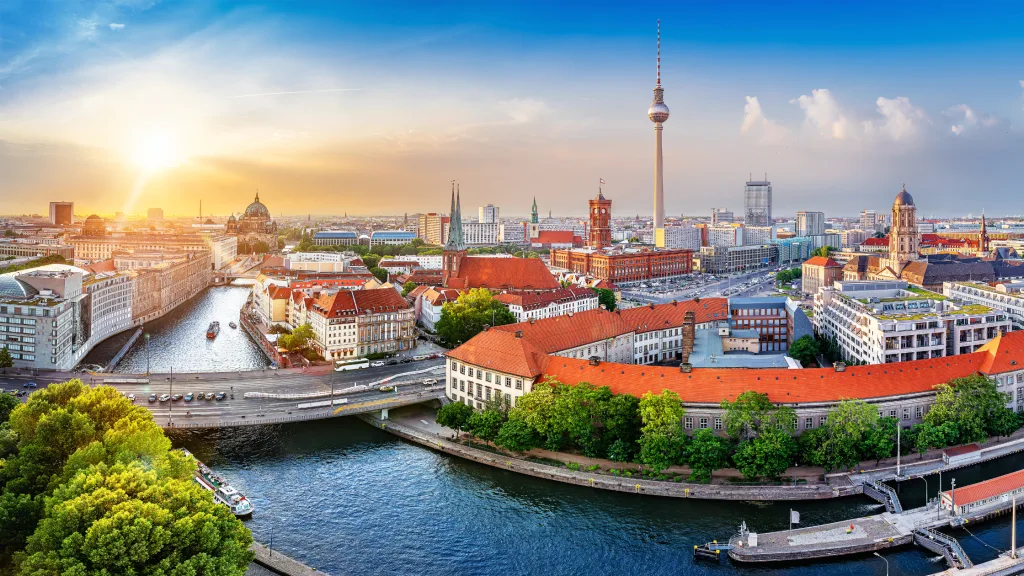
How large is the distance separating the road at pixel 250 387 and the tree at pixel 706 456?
23256 millimetres

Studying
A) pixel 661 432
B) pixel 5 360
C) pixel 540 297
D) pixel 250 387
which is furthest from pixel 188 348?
pixel 661 432

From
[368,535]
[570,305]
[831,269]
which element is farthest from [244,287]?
[368,535]

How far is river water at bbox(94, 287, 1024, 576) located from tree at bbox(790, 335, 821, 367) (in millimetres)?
23313

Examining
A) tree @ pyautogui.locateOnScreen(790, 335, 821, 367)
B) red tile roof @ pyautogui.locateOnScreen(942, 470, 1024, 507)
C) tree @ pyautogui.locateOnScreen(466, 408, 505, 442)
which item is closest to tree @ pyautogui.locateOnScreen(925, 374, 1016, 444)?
red tile roof @ pyautogui.locateOnScreen(942, 470, 1024, 507)

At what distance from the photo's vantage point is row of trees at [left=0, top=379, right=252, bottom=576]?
25.3m

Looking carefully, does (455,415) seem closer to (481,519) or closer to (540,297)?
(481,519)

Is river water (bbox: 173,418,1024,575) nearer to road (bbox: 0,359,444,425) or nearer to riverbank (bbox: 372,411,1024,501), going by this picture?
riverbank (bbox: 372,411,1024,501)

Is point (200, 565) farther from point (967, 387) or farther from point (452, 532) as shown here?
point (967, 387)

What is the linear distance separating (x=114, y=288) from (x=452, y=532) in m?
69.4

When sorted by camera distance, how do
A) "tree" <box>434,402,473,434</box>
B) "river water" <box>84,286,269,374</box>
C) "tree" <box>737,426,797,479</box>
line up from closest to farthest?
1. "tree" <box>737,426,797,479</box>
2. "tree" <box>434,402,473,434</box>
3. "river water" <box>84,286,269,374</box>

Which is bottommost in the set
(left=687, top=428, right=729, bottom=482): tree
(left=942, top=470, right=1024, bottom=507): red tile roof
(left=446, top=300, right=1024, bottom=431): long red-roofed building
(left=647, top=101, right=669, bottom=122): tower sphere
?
(left=942, top=470, right=1024, bottom=507): red tile roof

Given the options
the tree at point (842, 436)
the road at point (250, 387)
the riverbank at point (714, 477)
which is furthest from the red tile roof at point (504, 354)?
the tree at point (842, 436)

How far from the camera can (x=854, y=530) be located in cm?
3625

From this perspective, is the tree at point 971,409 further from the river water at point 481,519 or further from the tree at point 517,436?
the tree at point 517,436
